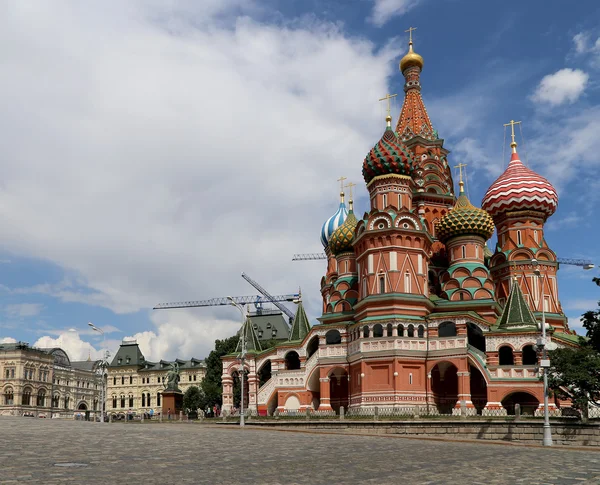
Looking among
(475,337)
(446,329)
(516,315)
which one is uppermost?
(516,315)

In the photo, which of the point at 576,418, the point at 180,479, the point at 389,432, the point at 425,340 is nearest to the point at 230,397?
the point at 425,340

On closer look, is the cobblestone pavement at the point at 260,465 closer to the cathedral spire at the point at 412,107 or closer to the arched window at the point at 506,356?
the arched window at the point at 506,356

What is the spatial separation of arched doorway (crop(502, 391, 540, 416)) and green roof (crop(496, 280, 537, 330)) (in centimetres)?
446

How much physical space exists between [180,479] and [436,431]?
25221 mm

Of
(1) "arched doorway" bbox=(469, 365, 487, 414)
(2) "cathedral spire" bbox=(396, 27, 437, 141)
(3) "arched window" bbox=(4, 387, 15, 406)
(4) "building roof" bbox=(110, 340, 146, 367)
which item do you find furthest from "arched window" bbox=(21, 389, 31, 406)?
(1) "arched doorway" bbox=(469, 365, 487, 414)

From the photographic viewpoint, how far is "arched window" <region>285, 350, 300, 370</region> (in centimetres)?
5294

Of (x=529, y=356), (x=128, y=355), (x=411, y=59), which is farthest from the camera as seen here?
(x=128, y=355)

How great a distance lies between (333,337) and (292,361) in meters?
6.20

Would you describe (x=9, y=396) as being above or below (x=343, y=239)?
below

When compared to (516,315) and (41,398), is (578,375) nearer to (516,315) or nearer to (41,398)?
(516,315)

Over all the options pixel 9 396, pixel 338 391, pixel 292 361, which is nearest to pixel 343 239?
pixel 292 361

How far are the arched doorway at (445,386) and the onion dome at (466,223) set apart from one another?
35.8 ft

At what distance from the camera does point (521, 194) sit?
54.1 meters

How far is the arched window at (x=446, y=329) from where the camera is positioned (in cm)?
4425
